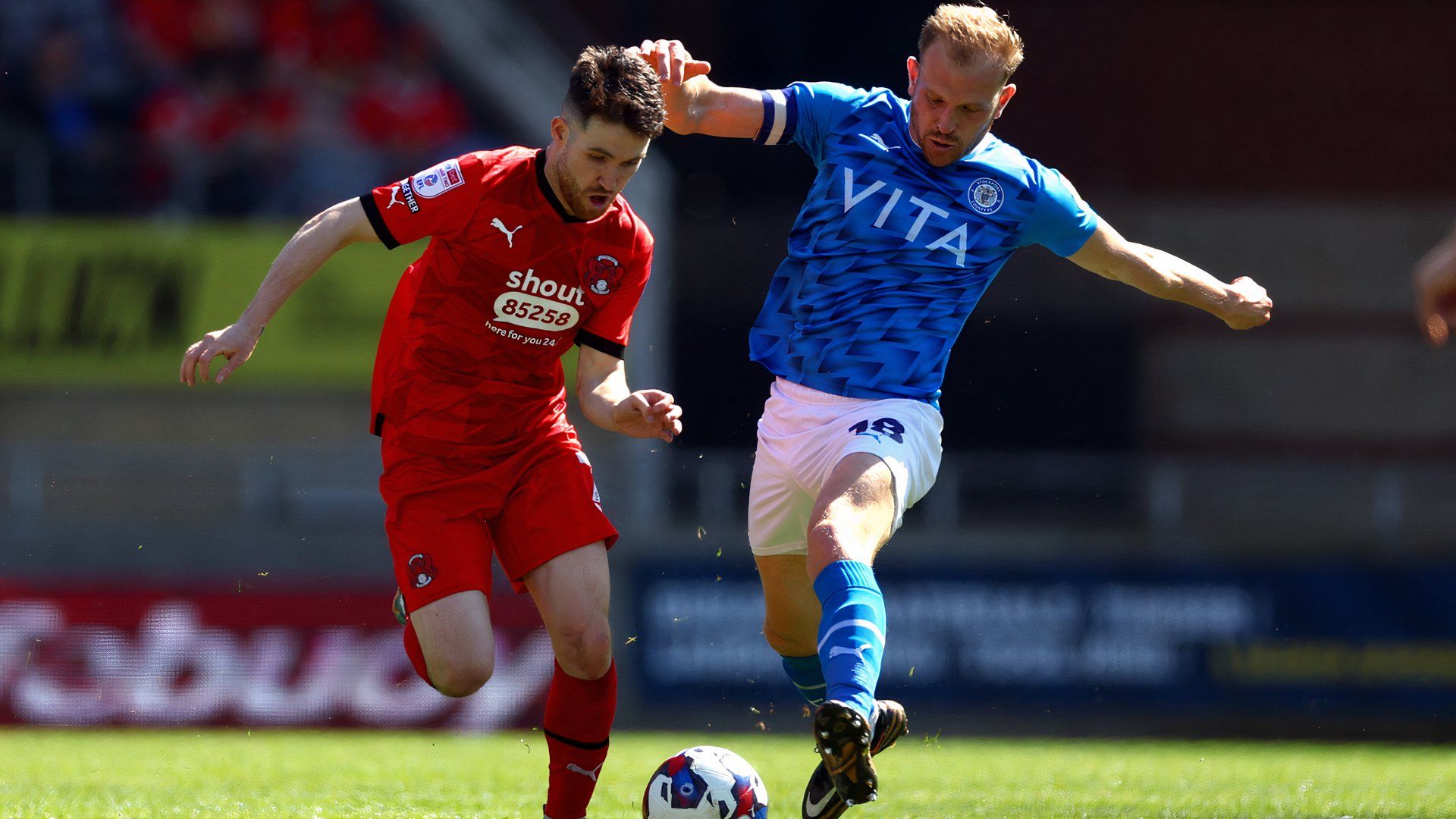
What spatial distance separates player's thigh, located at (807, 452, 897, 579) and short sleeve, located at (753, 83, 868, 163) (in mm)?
1049

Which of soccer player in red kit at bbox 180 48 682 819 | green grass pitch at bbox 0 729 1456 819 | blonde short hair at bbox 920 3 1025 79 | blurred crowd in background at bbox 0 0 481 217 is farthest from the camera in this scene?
blurred crowd in background at bbox 0 0 481 217

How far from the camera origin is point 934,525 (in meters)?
10.9

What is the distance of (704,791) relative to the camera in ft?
15.1

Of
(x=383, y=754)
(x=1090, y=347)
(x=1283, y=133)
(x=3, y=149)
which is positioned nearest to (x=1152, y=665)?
(x=1090, y=347)

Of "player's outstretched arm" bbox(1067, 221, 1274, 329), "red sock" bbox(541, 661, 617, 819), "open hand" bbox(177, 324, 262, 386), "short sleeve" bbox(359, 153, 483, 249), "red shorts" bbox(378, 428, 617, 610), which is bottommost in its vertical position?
"red sock" bbox(541, 661, 617, 819)

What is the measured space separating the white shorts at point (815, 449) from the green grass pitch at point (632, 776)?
1021 millimetres

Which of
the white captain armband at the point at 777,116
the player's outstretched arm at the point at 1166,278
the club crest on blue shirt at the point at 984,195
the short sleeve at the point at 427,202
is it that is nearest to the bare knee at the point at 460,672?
the short sleeve at the point at 427,202

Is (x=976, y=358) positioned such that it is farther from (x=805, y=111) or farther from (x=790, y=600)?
(x=805, y=111)

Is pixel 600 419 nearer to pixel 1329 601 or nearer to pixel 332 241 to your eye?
pixel 332 241

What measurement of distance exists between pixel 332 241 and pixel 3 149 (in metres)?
8.96

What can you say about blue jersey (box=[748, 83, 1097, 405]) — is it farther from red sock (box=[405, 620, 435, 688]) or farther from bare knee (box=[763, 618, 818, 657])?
red sock (box=[405, 620, 435, 688])

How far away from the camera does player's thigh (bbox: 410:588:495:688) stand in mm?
4832

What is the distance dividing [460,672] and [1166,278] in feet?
8.07

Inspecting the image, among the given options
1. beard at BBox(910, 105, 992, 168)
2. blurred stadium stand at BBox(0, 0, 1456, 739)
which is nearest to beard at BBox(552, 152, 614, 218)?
beard at BBox(910, 105, 992, 168)
